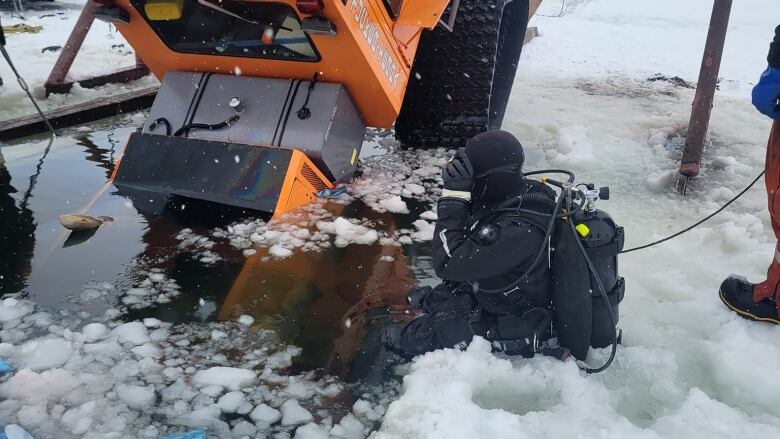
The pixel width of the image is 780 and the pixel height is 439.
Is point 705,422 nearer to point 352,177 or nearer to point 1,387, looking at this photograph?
point 1,387

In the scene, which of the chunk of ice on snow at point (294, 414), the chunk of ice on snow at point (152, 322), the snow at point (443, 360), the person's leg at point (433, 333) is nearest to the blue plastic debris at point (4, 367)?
the snow at point (443, 360)

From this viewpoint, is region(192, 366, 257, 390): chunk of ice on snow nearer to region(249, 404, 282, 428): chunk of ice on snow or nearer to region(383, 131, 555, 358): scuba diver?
region(249, 404, 282, 428): chunk of ice on snow

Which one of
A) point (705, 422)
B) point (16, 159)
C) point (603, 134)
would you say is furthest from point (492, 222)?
point (16, 159)

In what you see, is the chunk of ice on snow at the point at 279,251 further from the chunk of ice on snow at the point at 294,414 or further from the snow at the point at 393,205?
the chunk of ice on snow at the point at 294,414

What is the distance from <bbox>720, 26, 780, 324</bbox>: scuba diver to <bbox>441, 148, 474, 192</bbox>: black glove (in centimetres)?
126

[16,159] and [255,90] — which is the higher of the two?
[255,90]

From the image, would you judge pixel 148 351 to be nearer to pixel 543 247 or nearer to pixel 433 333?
pixel 433 333

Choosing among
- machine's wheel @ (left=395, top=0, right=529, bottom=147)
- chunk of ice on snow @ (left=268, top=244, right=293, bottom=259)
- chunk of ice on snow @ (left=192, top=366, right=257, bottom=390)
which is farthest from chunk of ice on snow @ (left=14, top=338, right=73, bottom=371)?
machine's wheel @ (left=395, top=0, right=529, bottom=147)

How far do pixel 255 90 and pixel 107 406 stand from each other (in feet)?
7.61

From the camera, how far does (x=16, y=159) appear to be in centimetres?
442

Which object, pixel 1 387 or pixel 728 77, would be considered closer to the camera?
pixel 1 387

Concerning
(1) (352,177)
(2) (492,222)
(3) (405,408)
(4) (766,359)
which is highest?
(2) (492,222)

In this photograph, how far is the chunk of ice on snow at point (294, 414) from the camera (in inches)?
81.8

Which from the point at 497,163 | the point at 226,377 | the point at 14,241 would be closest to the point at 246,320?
the point at 226,377
